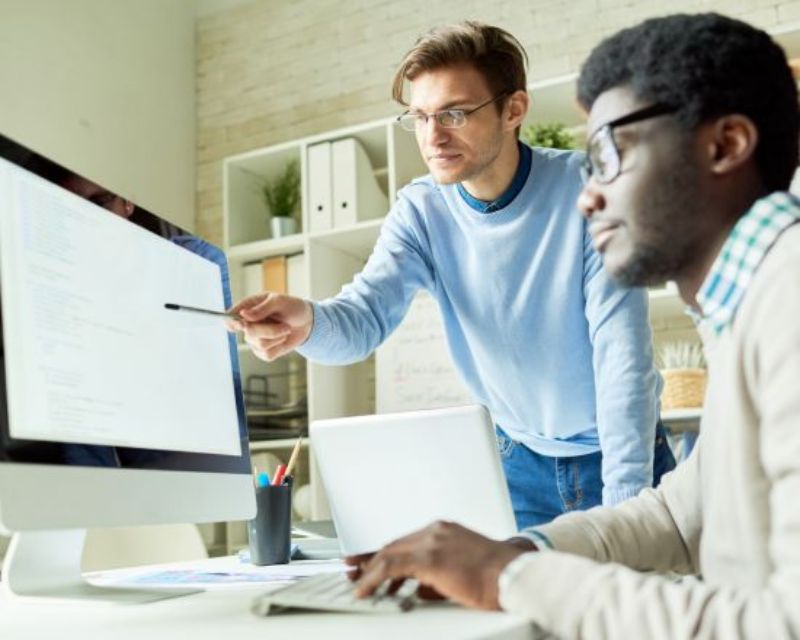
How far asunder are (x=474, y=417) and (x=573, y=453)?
22.0 inches

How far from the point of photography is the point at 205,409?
45.8 inches

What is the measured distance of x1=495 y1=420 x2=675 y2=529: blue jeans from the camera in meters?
1.65

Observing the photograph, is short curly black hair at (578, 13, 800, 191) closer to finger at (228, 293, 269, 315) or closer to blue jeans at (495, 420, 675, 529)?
finger at (228, 293, 269, 315)

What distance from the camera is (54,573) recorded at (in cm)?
100

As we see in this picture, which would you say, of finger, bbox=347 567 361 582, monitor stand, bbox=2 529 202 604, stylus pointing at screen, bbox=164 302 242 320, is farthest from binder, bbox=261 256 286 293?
finger, bbox=347 567 361 582

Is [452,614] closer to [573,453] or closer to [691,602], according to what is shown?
[691,602]

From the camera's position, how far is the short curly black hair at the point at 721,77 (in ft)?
2.67

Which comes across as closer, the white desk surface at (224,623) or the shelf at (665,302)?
the white desk surface at (224,623)

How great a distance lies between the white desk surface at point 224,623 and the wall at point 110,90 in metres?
2.66

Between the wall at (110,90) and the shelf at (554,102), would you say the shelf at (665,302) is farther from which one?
the wall at (110,90)

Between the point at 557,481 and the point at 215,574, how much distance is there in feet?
2.31

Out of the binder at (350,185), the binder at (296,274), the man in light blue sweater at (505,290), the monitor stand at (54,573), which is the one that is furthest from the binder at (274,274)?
the monitor stand at (54,573)

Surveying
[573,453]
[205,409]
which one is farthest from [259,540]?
[573,453]

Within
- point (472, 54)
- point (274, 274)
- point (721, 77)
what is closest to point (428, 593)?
point (721, 77)
